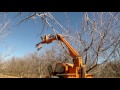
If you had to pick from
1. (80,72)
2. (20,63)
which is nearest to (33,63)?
(20,63)

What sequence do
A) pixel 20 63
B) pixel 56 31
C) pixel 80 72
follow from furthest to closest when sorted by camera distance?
1. pixel 20 63
2. pixel 80 72
3. pixel 56 31
